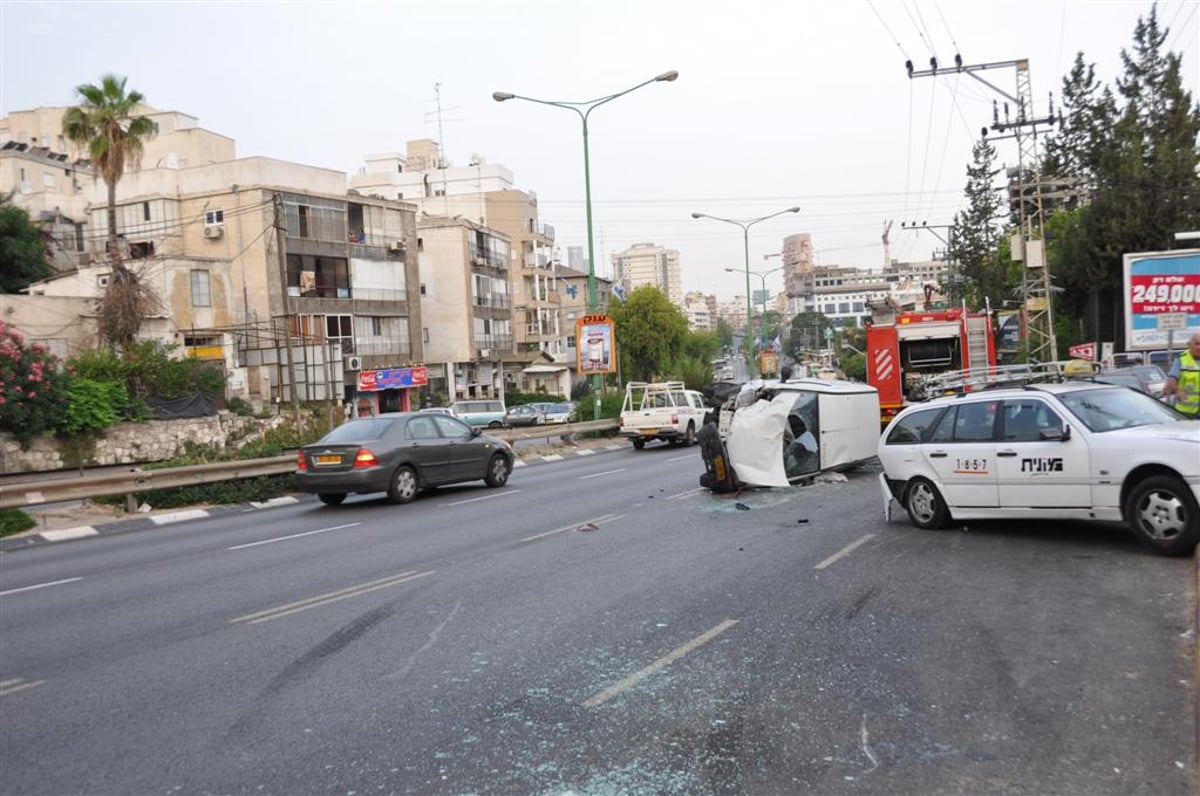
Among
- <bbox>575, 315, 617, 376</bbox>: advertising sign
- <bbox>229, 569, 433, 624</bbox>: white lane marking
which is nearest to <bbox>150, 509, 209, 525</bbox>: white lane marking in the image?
<bbox>229, 569, 433, 624</bbox>: white lane marking

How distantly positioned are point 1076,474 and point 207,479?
49.3ft

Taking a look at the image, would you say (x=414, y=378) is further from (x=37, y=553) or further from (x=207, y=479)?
(x=37, y=553)

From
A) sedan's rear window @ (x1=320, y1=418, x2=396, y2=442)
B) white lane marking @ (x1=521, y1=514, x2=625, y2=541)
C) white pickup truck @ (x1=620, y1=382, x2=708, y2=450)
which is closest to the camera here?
white lane marking @ (x1=521, y1=514, x2=625, y2=541)

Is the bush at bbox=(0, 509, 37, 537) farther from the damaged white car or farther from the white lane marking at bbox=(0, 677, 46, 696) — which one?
the damaged white car

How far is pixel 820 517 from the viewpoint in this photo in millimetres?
12508

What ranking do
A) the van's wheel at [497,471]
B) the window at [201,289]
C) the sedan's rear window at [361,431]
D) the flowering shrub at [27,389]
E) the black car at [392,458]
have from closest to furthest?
the black car at [392,458]
the sedan's rear window at [361,431]
the van's wheel at [497,471]
the flowering shrub at [27,389]
the window at [201,289]

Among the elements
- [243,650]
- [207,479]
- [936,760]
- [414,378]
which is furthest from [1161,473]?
[414,378]

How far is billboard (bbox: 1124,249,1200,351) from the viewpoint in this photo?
997 inches

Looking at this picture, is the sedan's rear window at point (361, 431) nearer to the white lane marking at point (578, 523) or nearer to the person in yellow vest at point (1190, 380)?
the white lane marking at point (578, 523)

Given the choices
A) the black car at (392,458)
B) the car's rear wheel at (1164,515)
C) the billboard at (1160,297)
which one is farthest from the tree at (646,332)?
the car's rear wheel at (1164,515)

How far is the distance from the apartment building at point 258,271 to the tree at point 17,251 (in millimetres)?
2245

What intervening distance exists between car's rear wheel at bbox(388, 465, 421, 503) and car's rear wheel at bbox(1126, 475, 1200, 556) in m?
11.5

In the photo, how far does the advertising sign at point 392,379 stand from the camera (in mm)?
50906

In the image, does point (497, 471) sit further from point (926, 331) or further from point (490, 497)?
point (926, 331)
